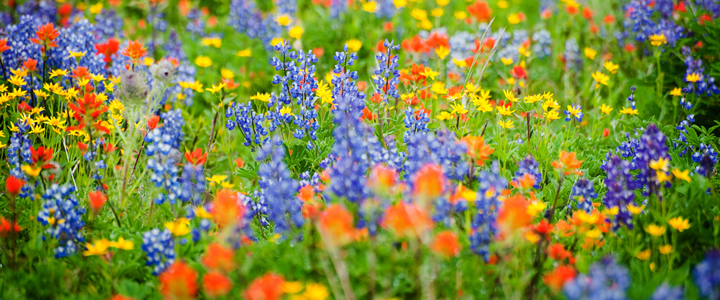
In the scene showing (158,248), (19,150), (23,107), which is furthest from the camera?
(23,107)

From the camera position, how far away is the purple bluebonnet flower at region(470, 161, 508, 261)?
1.78 metres

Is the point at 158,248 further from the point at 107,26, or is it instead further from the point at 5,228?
the point at 107,26

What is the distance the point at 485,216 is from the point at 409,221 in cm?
36

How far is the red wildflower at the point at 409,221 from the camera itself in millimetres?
1524

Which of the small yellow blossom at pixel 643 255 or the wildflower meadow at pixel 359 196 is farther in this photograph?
the small yellow blossom at pixel 643 255

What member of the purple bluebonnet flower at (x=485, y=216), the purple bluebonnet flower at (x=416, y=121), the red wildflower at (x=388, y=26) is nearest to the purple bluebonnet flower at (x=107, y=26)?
the red wildflower at (x=388, y=26)

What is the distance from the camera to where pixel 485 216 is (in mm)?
1799

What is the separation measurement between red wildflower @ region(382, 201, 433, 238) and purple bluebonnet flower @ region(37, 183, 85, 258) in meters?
1.20

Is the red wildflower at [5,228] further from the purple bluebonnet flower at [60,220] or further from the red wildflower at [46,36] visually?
the red wildflower at [46,36]

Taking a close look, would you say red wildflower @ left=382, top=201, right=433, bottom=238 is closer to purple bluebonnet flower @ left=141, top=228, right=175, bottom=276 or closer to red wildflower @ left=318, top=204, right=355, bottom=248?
red wildflower @ left=318, top=204, right=355, bottom=248

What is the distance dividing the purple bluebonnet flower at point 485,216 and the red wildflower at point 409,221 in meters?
0.25

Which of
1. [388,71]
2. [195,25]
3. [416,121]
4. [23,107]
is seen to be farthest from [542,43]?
[23,107]

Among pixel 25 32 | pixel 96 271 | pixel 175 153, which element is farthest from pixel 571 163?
pixel 25 32

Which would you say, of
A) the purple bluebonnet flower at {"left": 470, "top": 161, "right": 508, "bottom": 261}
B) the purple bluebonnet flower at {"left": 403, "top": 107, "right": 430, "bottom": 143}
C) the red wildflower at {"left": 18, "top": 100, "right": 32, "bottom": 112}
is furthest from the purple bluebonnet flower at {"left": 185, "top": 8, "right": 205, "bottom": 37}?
the purple bluebonnet flower at {"left": 470, "top": 161, "right": 508, "bottom": 261}
